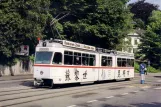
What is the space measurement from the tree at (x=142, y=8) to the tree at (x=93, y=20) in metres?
51.1

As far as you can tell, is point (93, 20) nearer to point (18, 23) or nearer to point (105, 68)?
point (18, 23)

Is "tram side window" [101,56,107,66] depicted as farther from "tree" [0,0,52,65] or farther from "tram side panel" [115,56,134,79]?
"tree" [0,0,52,65]

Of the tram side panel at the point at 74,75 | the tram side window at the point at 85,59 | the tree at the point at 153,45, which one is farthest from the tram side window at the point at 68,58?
the tree at the point at 153,45

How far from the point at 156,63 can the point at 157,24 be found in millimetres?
7642

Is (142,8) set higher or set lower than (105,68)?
higher

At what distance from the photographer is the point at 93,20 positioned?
135 feet

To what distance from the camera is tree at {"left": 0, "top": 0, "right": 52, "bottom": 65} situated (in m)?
31.8

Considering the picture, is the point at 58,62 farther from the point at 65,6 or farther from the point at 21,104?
the point at 65,6

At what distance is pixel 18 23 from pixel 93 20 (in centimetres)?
1156

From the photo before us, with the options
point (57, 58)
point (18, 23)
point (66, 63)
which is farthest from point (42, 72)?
point (18, 23)

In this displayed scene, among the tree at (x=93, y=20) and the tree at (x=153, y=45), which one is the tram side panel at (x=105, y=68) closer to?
the tree at (x=93, y=20)

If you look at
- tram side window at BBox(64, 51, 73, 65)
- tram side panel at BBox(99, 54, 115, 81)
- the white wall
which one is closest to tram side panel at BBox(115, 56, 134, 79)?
tram side panel at BBox(99, 54, 115, 81)

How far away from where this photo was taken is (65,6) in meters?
39.2

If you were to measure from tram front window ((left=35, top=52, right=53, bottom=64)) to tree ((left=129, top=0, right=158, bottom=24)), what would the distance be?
74092 millimetres
